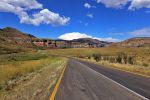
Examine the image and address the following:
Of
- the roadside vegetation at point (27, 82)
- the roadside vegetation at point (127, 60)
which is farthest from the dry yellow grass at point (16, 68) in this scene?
the roadside vegetation at point (127, 60)

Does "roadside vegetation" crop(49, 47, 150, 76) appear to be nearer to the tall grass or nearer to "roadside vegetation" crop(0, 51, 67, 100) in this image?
"roadside vegetation" crop(0, 51, 67, 100)

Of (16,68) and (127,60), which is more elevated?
(127,60)

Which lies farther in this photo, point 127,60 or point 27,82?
point 127,60

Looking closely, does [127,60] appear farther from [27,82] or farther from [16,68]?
[27,82]

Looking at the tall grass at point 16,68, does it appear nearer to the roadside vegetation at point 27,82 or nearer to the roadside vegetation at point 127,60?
the roadside vegetation at point 27,82

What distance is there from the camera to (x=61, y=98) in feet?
33.7

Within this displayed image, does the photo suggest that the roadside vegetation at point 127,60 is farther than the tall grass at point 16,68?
Yes

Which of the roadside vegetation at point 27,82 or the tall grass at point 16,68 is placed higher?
the roadside vegetation at point 27,82

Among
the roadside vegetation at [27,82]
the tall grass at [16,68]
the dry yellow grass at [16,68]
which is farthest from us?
the tall grass at [16,68]

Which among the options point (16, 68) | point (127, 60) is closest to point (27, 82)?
point (16, 68)

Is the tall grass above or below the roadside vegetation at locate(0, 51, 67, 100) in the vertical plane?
below

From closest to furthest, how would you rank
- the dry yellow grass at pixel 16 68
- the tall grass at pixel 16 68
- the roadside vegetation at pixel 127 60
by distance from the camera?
the dry yellow grass at pixel 16 68
the tall grass at pixel 16 68
the roadside vegetation at pixel 127 60

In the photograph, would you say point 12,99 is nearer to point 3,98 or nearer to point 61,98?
point 3,98

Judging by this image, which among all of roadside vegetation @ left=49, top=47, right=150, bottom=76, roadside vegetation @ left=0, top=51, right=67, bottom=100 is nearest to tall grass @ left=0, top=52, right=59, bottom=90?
roadside vegetation @ left=0, top=51, right=67, bottom=100
